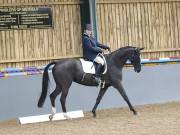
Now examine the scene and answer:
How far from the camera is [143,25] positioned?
1669 cm

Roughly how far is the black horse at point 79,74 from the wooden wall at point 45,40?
2.15m

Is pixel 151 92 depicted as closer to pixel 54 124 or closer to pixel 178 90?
pixel 178 90

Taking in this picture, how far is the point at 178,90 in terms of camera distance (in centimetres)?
1661

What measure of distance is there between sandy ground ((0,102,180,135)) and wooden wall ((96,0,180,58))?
109 inches

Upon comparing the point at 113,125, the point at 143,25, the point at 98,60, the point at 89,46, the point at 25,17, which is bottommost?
the point at 113,125

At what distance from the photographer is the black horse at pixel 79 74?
504 inches

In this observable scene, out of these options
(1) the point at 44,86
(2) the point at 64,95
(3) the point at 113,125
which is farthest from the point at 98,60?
(3) the point at 113,125

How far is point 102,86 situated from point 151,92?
3243 mm

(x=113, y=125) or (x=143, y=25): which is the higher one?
(x=143, y=25)

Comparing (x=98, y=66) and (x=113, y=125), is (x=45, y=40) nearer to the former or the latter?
(x=98, y=66)

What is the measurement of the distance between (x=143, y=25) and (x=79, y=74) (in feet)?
14.3

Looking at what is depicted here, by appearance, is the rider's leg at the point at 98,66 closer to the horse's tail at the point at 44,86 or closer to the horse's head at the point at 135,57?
the horse's head at the point at 135,57

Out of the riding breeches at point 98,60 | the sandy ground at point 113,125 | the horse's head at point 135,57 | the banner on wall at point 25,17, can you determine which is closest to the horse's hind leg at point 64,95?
the sandy ground at point 113,125

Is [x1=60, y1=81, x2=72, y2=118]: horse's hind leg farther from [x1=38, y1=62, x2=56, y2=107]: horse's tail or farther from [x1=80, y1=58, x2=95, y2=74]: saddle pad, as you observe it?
[x1=80, y1=58, x2=95, y2=74]: saddle pad
